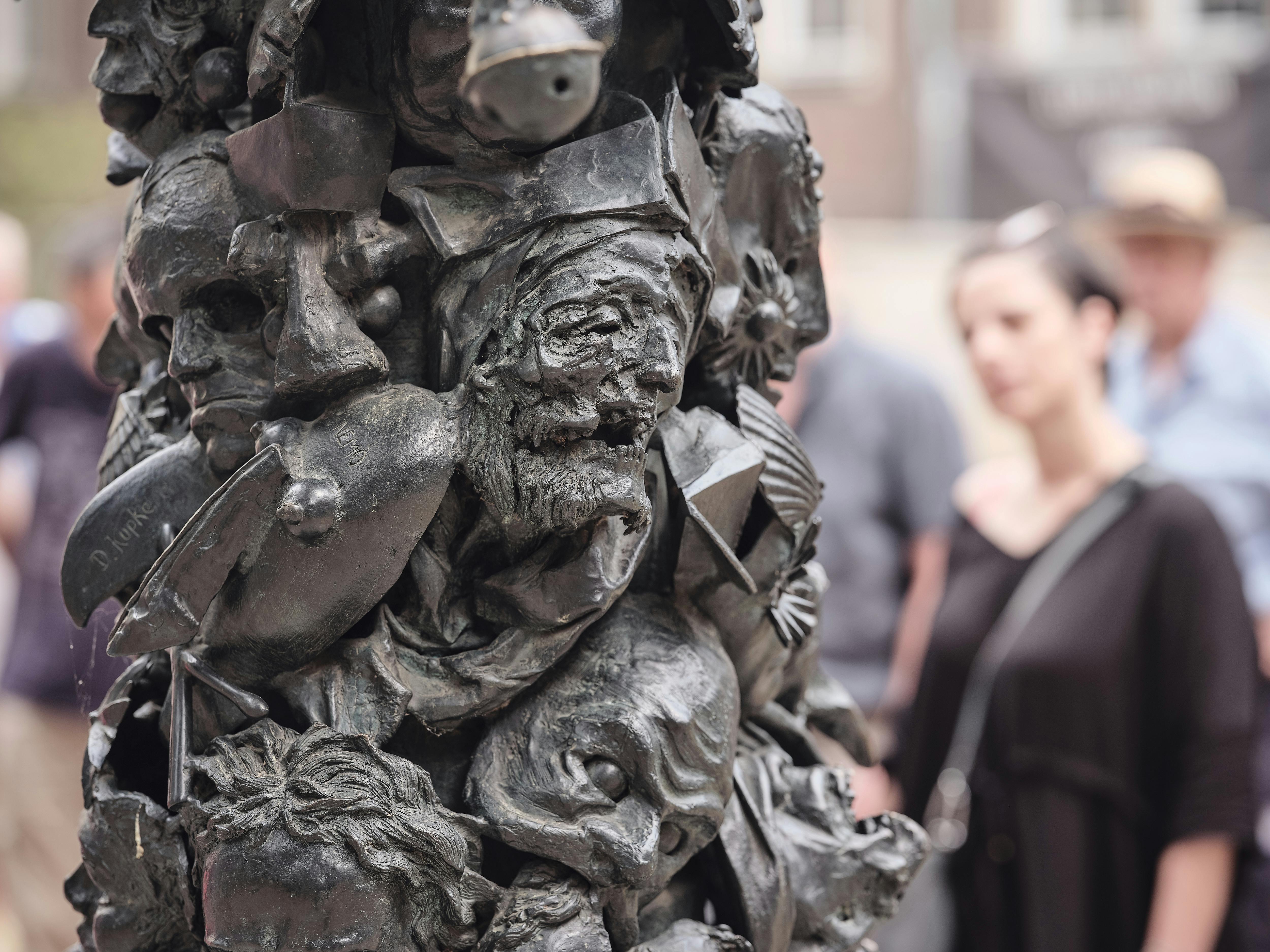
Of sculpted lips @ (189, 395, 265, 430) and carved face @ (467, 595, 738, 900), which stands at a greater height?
sculpted lips @ (189, 395, 265, 430)

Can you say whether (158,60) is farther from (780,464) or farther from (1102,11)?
(1102,11)

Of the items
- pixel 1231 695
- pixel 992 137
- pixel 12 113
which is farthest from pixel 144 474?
pixel 12 113

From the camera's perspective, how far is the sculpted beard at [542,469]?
808 mm

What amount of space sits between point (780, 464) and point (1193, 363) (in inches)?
78.7

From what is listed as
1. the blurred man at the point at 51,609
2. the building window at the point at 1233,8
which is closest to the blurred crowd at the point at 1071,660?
the blurred man at the point at 51,609

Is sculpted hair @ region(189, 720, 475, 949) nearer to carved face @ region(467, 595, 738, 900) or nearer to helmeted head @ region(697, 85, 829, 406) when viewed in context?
carved face @ region(467, 595, 738, 900)

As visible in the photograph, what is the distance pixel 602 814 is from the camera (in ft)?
2.75

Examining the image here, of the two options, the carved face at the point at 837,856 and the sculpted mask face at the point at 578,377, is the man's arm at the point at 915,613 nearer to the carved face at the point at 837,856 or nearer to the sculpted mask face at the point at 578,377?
the carved face at the point at 837,856

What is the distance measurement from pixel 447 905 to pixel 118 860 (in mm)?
211

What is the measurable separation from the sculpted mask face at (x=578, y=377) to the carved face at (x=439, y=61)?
9 cm

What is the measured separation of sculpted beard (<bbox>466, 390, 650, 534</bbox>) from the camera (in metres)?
0.81

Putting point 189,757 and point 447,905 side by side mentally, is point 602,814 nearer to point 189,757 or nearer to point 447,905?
point 447,905

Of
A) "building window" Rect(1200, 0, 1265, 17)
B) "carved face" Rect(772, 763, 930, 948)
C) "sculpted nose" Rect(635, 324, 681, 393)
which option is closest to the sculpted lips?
"sculpted nose" Rect(635, 324, 681, 393)
